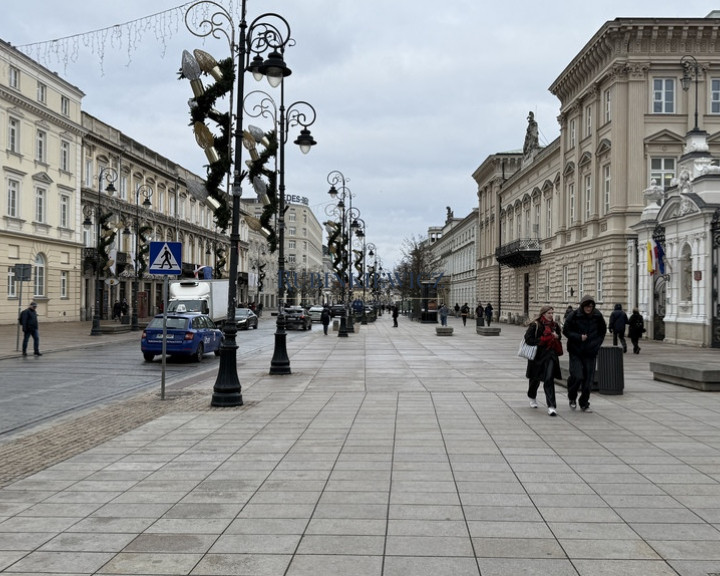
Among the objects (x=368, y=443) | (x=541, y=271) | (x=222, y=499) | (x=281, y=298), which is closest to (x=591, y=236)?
(x=541, y=271)

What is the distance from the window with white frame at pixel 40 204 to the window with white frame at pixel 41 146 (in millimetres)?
1986

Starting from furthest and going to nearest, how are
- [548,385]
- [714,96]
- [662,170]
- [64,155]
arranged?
[64,155] < [714,96] < [662,170] < [548,385]

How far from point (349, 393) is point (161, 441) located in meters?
5.07

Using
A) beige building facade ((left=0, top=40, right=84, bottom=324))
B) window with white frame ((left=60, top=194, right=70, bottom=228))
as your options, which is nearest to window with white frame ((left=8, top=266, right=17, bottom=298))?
beige building facade ((left=0, top=40, right=84, bottom=324))

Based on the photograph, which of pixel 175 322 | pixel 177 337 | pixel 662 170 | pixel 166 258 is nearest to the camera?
pixel 166 258

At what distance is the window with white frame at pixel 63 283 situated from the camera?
4547 cm

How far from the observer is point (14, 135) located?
132 ft

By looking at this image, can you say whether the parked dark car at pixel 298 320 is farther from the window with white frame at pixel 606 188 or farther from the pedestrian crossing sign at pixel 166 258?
the pedestrian crossing sign at pixel 166 258

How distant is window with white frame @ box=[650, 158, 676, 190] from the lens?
34500 mm

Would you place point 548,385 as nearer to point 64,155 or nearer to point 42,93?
point 42,93

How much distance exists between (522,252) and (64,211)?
3312 cm

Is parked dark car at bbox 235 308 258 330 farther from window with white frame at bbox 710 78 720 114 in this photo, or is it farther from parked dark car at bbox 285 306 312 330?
window with white frame at bbox 710 78 720 114

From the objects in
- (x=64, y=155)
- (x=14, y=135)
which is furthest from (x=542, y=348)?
(x=64, y=155)

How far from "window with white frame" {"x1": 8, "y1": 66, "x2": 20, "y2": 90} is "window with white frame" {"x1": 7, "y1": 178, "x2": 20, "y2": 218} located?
5563 millimetres
